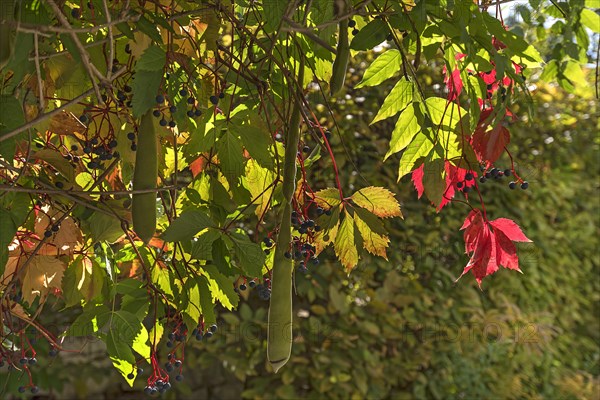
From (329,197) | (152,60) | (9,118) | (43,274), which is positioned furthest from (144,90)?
(43,274)

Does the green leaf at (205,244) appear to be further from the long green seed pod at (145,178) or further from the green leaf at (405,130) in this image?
the green leaf at (405,130)

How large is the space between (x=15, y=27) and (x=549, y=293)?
14.3 ft

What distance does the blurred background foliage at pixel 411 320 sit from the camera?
12.6ft

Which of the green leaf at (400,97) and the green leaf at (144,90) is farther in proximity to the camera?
the green leaf at (400,97)

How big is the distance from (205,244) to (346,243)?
11.0 inches

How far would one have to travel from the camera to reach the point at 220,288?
1.54 metres

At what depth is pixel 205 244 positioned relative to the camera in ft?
4.50

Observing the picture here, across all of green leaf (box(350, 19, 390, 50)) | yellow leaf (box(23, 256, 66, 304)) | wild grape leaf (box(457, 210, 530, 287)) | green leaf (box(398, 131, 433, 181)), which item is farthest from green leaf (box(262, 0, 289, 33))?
yellow leaf (box(23, 256, 66, 304))

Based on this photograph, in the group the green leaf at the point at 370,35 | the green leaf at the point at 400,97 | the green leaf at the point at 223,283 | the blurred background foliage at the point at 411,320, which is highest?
the green leaf at the point at 370,35

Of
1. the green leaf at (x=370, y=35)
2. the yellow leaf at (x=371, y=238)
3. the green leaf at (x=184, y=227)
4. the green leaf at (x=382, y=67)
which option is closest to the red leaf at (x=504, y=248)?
the yellow leaf at (x=371, y=238)

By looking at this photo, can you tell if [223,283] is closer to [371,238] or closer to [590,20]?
[371,238]

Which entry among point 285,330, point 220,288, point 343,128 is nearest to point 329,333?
point 343,128

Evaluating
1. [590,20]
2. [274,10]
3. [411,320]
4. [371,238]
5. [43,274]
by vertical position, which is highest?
[274,10]

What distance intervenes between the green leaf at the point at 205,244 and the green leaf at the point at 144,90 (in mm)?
254
